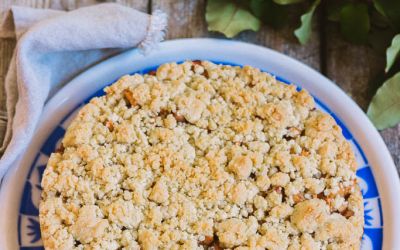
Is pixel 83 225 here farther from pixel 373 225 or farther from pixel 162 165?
pixel 373 225

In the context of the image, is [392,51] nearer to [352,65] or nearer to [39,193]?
[352,65]

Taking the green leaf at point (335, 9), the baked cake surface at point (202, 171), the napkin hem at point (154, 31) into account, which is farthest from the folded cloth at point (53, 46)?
the green leaf at point (335, 9)

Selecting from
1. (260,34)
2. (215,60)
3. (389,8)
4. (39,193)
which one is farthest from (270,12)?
(39,193)

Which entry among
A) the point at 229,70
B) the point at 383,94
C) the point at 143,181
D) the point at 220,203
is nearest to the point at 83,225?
the point at 143,181

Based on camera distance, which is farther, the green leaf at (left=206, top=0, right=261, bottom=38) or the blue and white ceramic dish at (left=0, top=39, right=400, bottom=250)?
the green leaf at (left=206, top=0, right=261, bottom=38)

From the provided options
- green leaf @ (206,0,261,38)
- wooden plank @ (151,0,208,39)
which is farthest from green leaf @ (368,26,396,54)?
wooden plank @ (151,0,208,39)

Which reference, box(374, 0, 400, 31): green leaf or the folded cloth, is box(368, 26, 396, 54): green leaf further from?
the folded cloth
